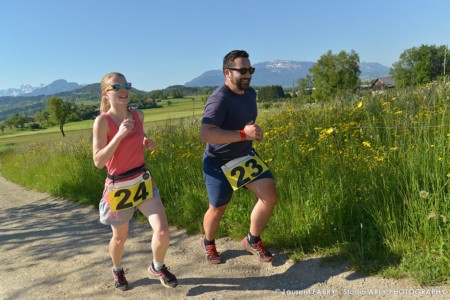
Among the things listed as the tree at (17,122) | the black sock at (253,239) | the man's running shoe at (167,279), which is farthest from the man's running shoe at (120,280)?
the tree at (17,122)

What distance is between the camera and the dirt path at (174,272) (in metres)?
3.14

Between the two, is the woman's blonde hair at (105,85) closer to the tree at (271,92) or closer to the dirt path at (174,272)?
the dirt path at (174,272)

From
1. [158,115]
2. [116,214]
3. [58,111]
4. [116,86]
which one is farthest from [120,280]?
[58,111]

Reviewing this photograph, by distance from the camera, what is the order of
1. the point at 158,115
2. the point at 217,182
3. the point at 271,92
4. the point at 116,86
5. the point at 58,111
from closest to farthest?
the point at 116,86
the point at 217,182
the point at 271,92
the point at 158,115
the point at 58,111

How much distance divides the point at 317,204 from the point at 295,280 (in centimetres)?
94

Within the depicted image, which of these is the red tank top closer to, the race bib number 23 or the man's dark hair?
the race bib number 23

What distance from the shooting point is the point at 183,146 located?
285 inches

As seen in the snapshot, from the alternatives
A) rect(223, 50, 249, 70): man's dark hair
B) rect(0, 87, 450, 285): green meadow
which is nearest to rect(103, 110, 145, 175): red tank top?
rect(223, 50, 249, 70): man's dark hair

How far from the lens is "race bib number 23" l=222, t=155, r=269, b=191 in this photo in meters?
3.54

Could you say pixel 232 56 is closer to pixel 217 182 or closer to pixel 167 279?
pixel 217 182

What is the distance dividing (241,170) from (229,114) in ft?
1.83

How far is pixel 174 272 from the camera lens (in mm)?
3824

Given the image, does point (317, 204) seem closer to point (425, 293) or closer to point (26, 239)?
point (425, 293)

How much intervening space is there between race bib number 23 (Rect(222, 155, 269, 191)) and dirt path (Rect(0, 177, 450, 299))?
0.91 m
